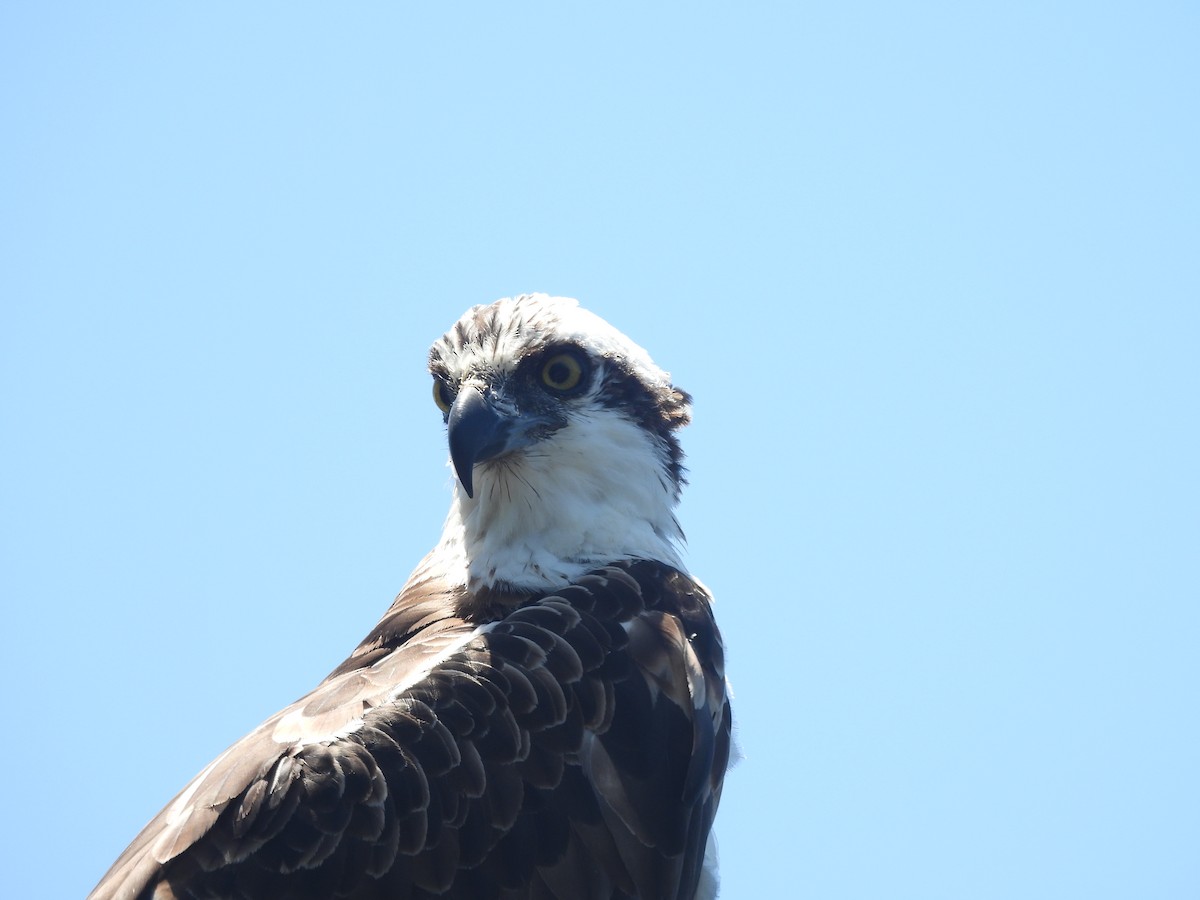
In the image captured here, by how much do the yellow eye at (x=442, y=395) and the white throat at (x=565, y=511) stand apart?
384mm

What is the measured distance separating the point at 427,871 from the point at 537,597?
1.48 meters

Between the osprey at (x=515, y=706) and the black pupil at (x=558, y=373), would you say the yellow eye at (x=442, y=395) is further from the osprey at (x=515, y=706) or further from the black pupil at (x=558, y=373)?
the black pupil at (x=558, y=373)

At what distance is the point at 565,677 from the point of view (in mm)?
4977

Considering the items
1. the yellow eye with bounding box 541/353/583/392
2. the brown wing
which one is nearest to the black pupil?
the yellow eye with bounding box 541/353/583/392

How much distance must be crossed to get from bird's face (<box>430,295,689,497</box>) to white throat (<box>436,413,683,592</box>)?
0.02 meters

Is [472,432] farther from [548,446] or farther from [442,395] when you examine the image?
[442,395]

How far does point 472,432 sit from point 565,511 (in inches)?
23.2

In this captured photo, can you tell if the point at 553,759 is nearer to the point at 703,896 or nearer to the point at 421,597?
the point at 703,896

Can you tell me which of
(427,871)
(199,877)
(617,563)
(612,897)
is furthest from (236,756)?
(617,563)

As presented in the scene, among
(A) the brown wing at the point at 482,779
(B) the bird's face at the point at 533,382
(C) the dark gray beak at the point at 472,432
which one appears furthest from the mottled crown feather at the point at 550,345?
(A) the brown wing at the point at 482,779

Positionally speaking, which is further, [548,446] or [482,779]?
[548,446]

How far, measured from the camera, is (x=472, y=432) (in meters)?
5.77

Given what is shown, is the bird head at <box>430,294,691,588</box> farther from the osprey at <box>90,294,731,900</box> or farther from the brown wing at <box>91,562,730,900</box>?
the brown wing at <box>91,562,730,900</box>

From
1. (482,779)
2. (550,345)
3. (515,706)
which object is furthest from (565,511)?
(482,779)
